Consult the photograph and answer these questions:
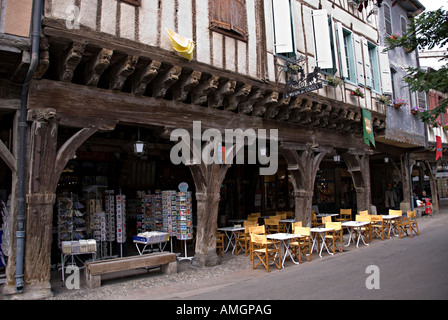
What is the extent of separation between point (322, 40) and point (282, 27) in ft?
4.93

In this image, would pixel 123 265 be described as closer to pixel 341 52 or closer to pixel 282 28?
pixel 282 28

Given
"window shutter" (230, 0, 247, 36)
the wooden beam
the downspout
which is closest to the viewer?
the downspout

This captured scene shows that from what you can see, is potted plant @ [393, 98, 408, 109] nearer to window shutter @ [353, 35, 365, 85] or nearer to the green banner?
the green banner

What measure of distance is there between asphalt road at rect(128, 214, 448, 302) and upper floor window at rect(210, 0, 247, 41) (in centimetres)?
466

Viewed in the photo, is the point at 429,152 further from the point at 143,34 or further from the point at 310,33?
the point at 143,34

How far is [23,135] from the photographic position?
448cm

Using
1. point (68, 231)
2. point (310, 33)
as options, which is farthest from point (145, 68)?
point (310, 33)

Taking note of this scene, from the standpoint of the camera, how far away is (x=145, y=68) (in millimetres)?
5305

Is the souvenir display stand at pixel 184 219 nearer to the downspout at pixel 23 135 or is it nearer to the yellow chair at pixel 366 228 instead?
the downspout at pixel 23 135

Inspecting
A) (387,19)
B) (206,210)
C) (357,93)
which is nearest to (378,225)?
(357,93)

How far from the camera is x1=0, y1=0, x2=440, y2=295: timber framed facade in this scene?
14.9 ft

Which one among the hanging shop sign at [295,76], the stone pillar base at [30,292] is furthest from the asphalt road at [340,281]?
the hanging shop sign at [295,76]

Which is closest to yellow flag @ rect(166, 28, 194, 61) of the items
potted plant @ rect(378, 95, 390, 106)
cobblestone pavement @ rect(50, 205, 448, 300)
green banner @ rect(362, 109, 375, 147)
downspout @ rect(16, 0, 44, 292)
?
downspout @ rect(16, 0, 44, 292)

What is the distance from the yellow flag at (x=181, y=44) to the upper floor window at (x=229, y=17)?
3.18ft
